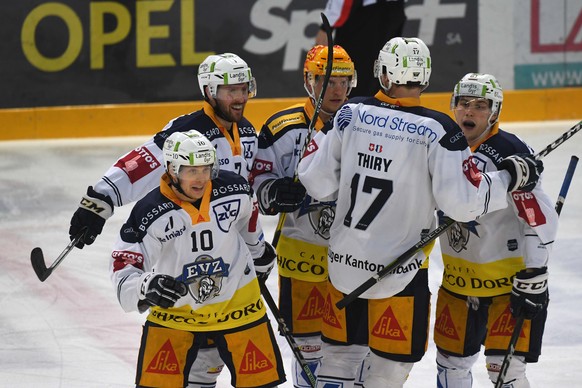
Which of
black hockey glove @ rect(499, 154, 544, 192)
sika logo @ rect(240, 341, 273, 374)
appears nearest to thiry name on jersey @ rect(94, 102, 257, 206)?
sika logo @ rect(240, 341, 273, 374)

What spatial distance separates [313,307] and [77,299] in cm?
183

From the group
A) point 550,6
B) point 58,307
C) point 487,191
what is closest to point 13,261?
point 58,307

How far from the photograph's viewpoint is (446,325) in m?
4.36

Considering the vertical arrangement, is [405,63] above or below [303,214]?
above

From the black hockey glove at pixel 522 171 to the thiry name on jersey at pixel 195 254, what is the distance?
89 cm

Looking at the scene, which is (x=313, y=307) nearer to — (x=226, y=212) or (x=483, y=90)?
(x=226, y=212)

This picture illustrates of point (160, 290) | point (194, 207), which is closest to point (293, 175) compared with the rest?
point (194, 207)

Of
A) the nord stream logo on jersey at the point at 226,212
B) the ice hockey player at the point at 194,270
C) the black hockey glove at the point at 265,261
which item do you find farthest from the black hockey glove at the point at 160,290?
the black hockey glove at the point at 265,261

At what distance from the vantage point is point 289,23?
31.0ft

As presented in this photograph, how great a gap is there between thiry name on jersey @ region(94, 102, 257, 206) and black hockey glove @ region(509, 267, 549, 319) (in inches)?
42.3

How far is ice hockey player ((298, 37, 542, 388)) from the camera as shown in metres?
3.92

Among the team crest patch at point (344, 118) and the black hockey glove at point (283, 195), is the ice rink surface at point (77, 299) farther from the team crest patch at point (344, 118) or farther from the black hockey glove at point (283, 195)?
the team crest patch at point (344, 118)

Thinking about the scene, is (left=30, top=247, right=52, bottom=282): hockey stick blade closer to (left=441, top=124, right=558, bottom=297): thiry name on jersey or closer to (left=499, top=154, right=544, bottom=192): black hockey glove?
(left=441, top=124, right=558, bottom=297): thiry name on jersey

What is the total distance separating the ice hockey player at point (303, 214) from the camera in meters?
4.54
